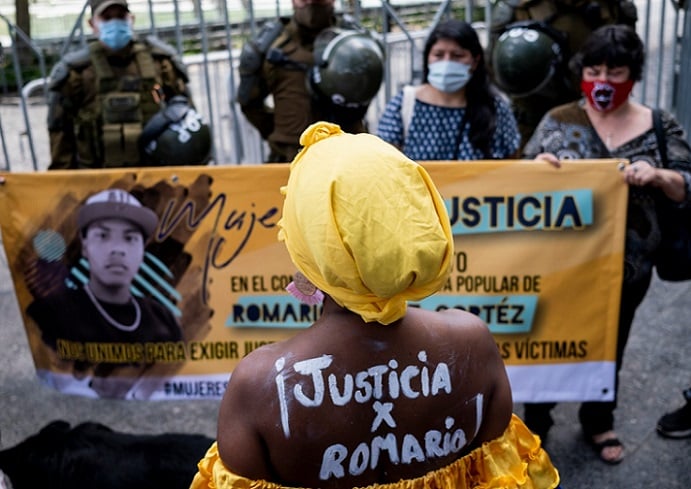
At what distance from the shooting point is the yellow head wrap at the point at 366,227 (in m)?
1.73

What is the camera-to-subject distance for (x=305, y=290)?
1.94 meters

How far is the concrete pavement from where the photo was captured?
401cm

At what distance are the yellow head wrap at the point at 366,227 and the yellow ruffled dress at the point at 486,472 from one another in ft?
1.47

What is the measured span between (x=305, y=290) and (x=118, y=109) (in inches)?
146

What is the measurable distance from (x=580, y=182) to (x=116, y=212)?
2012 millimetres

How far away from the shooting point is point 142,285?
4.00m

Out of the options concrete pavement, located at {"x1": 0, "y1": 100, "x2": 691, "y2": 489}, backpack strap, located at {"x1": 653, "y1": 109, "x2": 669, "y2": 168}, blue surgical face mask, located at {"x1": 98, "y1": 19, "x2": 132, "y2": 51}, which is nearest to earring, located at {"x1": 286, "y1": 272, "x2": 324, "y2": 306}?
backpack strap, located at {"x1": 653, "y1": 109, "x2": 669, "y2": 168}

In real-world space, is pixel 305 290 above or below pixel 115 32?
below

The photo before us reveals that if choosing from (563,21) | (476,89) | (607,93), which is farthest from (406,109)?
(563,21)

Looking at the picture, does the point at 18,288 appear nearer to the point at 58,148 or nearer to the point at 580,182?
the point at 58,148

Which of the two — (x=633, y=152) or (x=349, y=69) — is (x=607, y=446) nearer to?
(x=633, y=152)

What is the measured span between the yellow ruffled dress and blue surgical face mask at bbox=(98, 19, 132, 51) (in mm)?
3686

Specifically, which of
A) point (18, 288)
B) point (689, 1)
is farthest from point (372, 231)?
point (689, 1)

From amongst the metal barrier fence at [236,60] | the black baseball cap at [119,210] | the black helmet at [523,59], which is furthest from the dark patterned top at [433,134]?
the metal barrier fence at [236,60]
